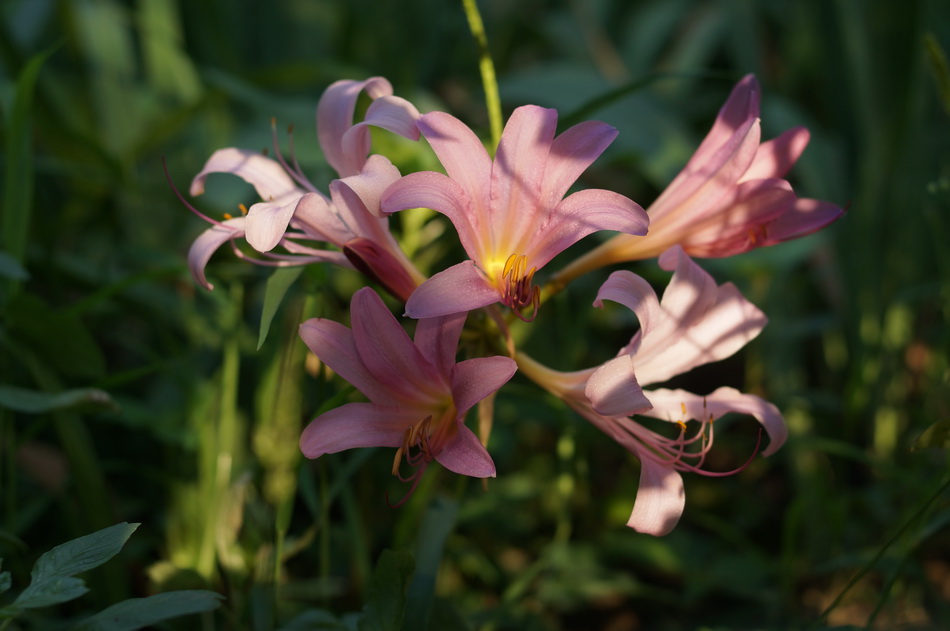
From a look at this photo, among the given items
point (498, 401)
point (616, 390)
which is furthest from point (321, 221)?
point (498, 401)

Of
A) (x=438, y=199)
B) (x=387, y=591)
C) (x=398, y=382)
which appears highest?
(x=438, y=199)

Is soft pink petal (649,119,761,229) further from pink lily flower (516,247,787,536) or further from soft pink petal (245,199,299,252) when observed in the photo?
soft pink petal (245,199,299,252)

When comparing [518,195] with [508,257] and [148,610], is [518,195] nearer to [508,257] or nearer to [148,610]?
[508,257]

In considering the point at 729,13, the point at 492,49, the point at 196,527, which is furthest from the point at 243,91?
the point at 492,49

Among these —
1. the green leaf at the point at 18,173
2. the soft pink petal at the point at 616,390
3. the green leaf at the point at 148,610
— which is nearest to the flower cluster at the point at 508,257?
the soft pink petal at the point at 616,390

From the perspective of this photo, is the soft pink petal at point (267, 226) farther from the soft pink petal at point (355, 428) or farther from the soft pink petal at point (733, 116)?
the soft pink petal at point (733, 116)

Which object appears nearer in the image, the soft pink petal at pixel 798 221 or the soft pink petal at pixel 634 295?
the soft pink petal at pixel 634 295

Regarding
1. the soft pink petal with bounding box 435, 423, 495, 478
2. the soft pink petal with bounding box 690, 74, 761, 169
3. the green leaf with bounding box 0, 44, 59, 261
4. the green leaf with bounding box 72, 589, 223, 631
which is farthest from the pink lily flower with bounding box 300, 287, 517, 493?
the green leaf with bounding box 0, 44, 59, 261
